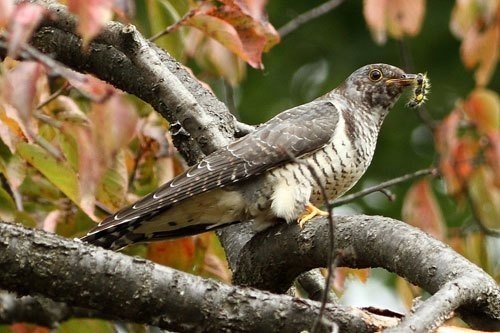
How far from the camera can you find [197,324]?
285 cm

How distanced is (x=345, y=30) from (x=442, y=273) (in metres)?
6.29

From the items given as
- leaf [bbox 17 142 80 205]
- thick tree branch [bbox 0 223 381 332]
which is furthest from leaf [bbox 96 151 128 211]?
thick tree branch [bbox 0 223 381 332]

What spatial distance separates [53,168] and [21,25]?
4.63 ft

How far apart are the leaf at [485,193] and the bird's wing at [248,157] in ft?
4.92

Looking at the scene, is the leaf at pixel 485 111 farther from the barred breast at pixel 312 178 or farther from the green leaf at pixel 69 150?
the green leaf at pixel 69 150

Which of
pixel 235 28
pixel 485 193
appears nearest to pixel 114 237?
pixel 235 28

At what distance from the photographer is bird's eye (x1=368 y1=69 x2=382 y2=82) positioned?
4.90 metres

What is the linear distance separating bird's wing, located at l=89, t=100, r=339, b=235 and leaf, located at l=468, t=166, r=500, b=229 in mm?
1500

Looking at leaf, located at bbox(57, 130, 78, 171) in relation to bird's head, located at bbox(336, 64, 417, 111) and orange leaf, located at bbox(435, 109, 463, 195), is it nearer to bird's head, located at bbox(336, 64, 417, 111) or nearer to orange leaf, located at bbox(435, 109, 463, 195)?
bird's head, located at bbox(336, 64, 417, 111)

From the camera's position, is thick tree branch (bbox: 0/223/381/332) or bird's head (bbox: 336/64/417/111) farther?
bird's head (bbox: 336/64/417/111)

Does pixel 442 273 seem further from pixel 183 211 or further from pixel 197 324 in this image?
pixel 183 211

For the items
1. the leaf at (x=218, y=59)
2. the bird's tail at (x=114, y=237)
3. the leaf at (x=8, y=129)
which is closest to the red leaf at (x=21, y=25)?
the leaf at (x=8, y=129)

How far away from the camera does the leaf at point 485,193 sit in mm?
5711

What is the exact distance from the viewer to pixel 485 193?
5730 millimetres
